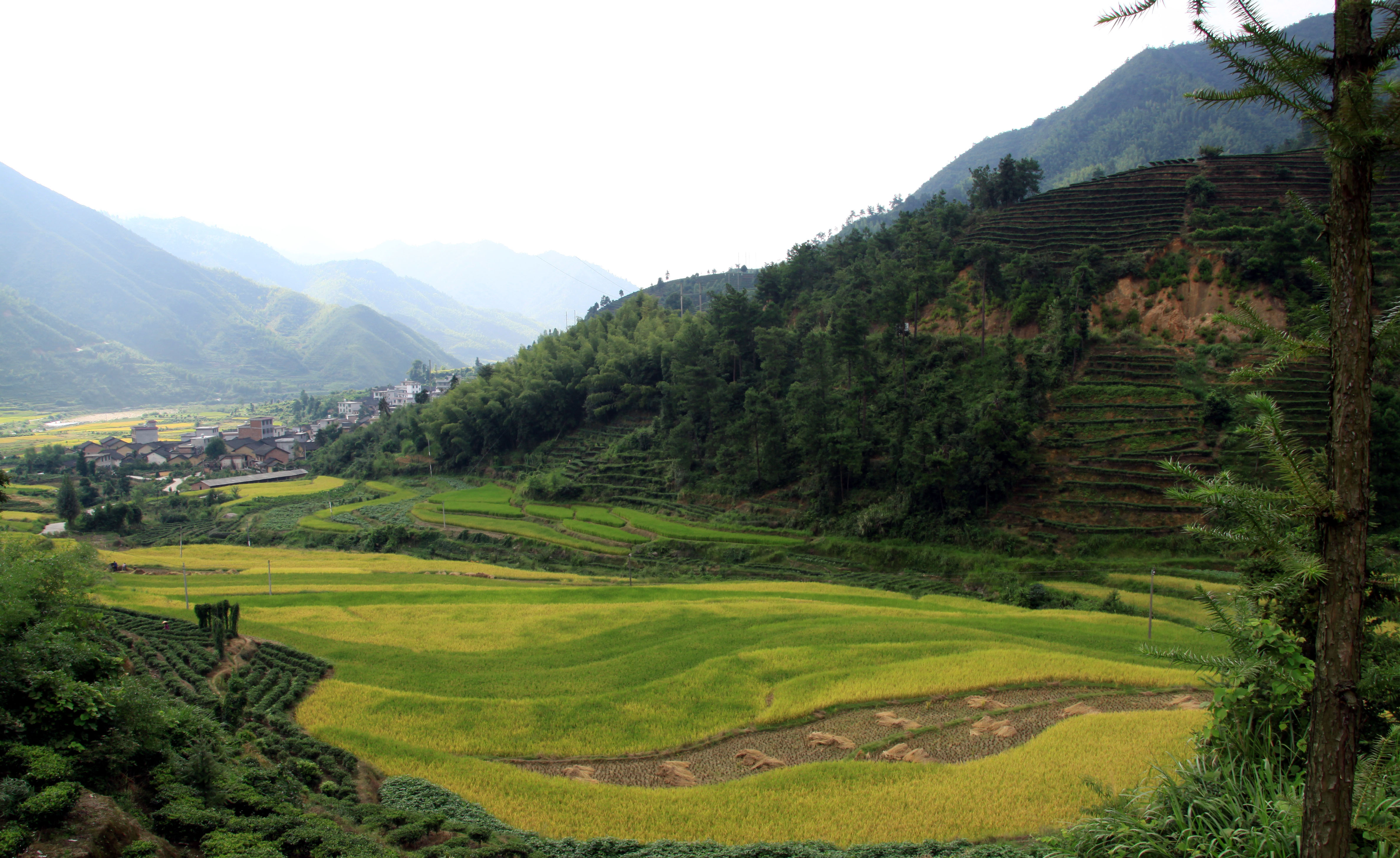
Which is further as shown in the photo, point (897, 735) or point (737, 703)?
point (737, 703)

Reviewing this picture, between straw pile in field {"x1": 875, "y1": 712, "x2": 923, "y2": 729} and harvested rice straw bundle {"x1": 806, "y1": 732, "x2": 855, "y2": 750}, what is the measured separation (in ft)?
3.18

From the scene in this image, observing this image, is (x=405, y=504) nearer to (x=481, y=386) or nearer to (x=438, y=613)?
(x=481, y=386)

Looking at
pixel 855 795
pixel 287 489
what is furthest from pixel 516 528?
pixel 855 795

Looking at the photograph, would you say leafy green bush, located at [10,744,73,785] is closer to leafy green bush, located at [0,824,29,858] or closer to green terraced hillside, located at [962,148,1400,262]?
leafy green bush, located at [0,824,29,858]

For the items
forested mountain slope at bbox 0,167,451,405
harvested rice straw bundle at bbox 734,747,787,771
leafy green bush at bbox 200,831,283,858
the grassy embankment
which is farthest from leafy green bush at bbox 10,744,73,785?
forested mountain slope at bbox 0,167,451,405

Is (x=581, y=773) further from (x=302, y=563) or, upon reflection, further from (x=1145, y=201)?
(x=1145, y=201)

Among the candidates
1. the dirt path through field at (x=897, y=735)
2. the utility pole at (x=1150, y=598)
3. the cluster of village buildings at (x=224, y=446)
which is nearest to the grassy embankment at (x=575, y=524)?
the utility pole at (x=1150, y=598)

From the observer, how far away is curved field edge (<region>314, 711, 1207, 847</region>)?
31.3ft

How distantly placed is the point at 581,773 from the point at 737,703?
389cm

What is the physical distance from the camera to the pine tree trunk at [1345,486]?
3.49 meters

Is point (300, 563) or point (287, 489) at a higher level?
point (287, 489)

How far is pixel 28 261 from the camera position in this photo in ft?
623

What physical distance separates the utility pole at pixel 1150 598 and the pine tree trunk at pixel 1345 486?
17.4 meters

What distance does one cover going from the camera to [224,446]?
7294 centimetres
